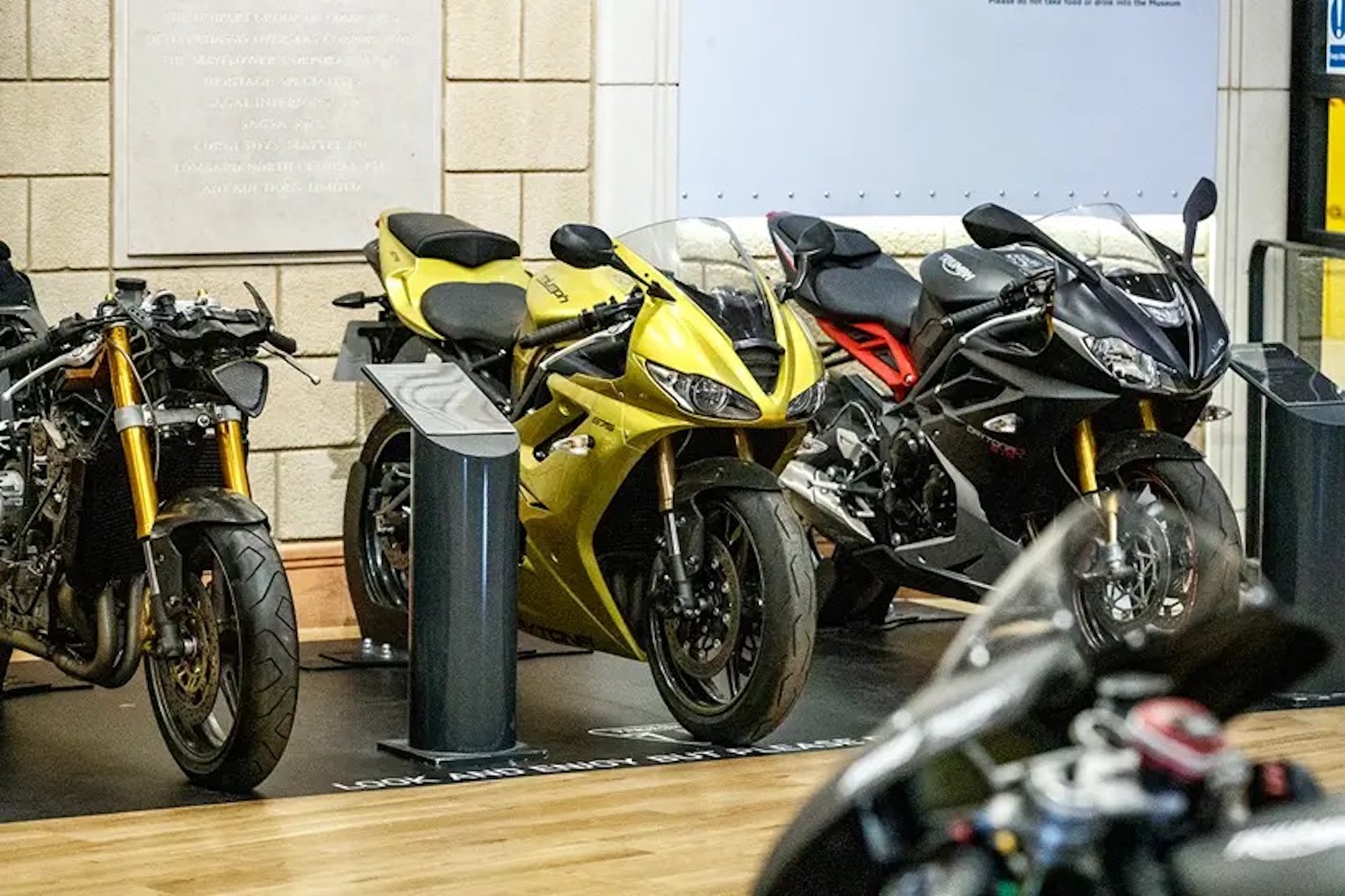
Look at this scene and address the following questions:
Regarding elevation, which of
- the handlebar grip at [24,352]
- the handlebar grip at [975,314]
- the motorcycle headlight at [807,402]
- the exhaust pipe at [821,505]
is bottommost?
the exhaust pipe at [821,505]

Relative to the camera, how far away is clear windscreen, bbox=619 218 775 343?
20.8 ft

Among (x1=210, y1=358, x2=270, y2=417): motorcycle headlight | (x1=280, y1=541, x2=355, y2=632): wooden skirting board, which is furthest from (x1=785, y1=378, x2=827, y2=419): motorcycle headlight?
(x1=280, y1=541, x2=355, y2=632): wooden skirting board

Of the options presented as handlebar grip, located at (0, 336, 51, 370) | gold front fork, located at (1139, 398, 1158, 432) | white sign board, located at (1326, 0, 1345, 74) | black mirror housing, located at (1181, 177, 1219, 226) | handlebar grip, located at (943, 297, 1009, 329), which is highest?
white sign board, located at (1326, 0, 1345, 74)

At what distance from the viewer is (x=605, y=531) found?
21.5 feet

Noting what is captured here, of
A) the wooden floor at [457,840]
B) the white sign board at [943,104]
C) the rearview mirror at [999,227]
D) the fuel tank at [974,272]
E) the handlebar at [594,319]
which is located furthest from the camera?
the white sign board at [943,104]

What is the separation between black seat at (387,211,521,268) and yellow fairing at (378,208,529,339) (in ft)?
0.05

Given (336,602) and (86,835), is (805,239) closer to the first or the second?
(336,602)

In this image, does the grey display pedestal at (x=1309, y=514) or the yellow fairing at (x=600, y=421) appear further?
the grey display pedestal at (x=1309, y=514)

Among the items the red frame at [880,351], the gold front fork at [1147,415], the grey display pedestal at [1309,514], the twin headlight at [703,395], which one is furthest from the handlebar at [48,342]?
the grey display pedestal at [1309,514]

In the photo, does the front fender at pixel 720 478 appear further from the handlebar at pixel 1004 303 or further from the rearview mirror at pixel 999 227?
the rearview mirror at pixel 999 227

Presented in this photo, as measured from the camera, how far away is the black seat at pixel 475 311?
22.9 feet

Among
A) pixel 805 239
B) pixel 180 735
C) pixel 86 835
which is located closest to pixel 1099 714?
pixel 86 835

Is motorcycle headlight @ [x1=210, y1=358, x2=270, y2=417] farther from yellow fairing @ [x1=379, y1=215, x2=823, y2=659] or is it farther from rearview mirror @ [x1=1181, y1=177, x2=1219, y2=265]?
rearview mirror @ [x1=1181, y1=177, x2=1219, y2=265]

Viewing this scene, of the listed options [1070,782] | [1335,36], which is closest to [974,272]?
[1335,36]
